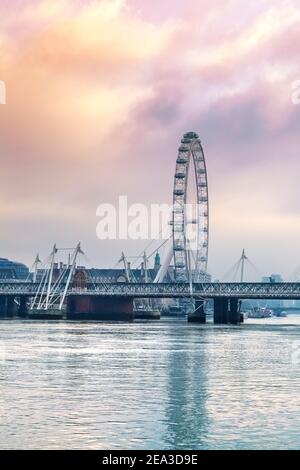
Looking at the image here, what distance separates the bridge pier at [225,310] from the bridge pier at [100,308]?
58.6ft

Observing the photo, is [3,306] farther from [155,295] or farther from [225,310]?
[225,310]

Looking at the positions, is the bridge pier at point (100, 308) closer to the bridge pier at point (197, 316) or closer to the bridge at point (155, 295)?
the bridge at point (155, 295)

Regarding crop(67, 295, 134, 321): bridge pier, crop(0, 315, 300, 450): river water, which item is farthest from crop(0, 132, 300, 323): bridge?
crop(0, 315, 300, 450): river water

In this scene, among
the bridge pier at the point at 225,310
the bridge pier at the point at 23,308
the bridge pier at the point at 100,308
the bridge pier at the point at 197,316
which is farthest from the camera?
the bridge pier at the point at 23,308

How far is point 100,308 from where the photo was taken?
6314 inches

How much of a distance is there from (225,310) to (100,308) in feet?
74.6

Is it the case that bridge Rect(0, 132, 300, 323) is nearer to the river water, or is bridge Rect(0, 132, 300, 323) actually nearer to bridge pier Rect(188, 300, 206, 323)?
bridge pier Rect(188, 300, 206, 323)

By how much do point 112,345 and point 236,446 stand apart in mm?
42477

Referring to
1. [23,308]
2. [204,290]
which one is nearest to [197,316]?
[204,290]

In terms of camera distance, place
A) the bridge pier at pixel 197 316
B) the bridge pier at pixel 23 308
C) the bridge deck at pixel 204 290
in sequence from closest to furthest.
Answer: the bridge deck at pixel 204 290
the bridge pier at pixel 197 316
the bridge pier at pixel 23 308

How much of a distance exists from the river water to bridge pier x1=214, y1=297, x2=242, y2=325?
93796 mm

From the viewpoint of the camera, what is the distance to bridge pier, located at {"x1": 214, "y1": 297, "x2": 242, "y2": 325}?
5851 inches

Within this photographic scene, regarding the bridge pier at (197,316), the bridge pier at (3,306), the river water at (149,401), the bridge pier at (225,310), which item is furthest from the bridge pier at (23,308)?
the river water at (149,401)

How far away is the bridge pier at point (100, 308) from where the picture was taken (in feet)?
526
